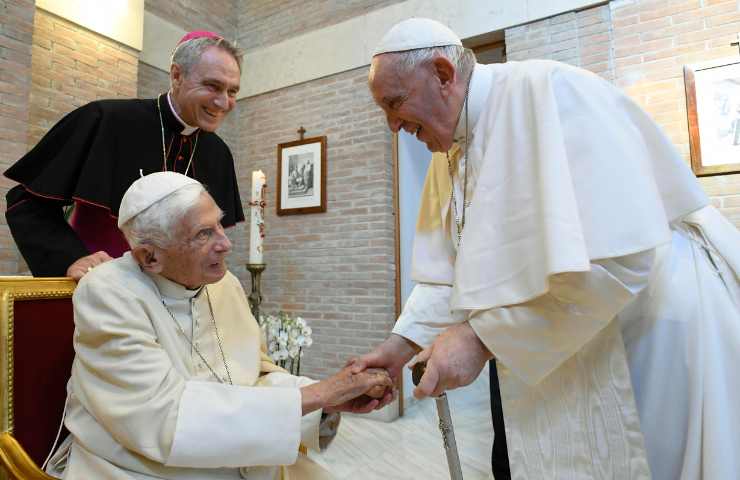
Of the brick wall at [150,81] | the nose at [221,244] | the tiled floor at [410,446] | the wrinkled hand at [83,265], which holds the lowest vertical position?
the tiled floor at [410,446]

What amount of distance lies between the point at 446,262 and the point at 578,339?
1.85 ft

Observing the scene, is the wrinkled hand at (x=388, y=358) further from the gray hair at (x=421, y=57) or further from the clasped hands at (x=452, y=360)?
the gray hair at (x=421, y=57)

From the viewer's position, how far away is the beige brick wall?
361 cm

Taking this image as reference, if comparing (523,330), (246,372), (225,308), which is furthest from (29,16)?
(523,330)

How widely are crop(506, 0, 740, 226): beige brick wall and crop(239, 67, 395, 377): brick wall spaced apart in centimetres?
194

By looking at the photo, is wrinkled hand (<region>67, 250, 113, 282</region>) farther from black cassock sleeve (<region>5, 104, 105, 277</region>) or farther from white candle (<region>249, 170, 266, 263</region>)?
white candle (<region>249, 170, 266, 263</region>)

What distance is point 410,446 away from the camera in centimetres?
408

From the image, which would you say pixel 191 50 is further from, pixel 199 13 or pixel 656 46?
pixel 199 13

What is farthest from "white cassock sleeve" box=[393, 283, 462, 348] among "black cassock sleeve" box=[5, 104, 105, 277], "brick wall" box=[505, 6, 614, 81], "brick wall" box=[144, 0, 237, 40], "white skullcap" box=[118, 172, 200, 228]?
"brick wall" box=[144, 0, 237, 40]

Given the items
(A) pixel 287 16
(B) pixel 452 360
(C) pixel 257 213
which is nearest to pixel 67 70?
(C) pixel 257 213

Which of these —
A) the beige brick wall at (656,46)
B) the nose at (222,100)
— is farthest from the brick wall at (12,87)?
the beige brick wall at (656,46)

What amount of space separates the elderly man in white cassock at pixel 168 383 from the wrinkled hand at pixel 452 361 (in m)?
0.44

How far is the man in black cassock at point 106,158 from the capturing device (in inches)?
74.5

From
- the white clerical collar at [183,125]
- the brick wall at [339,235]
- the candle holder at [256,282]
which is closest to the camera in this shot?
the white clerical collar at [183,125]
